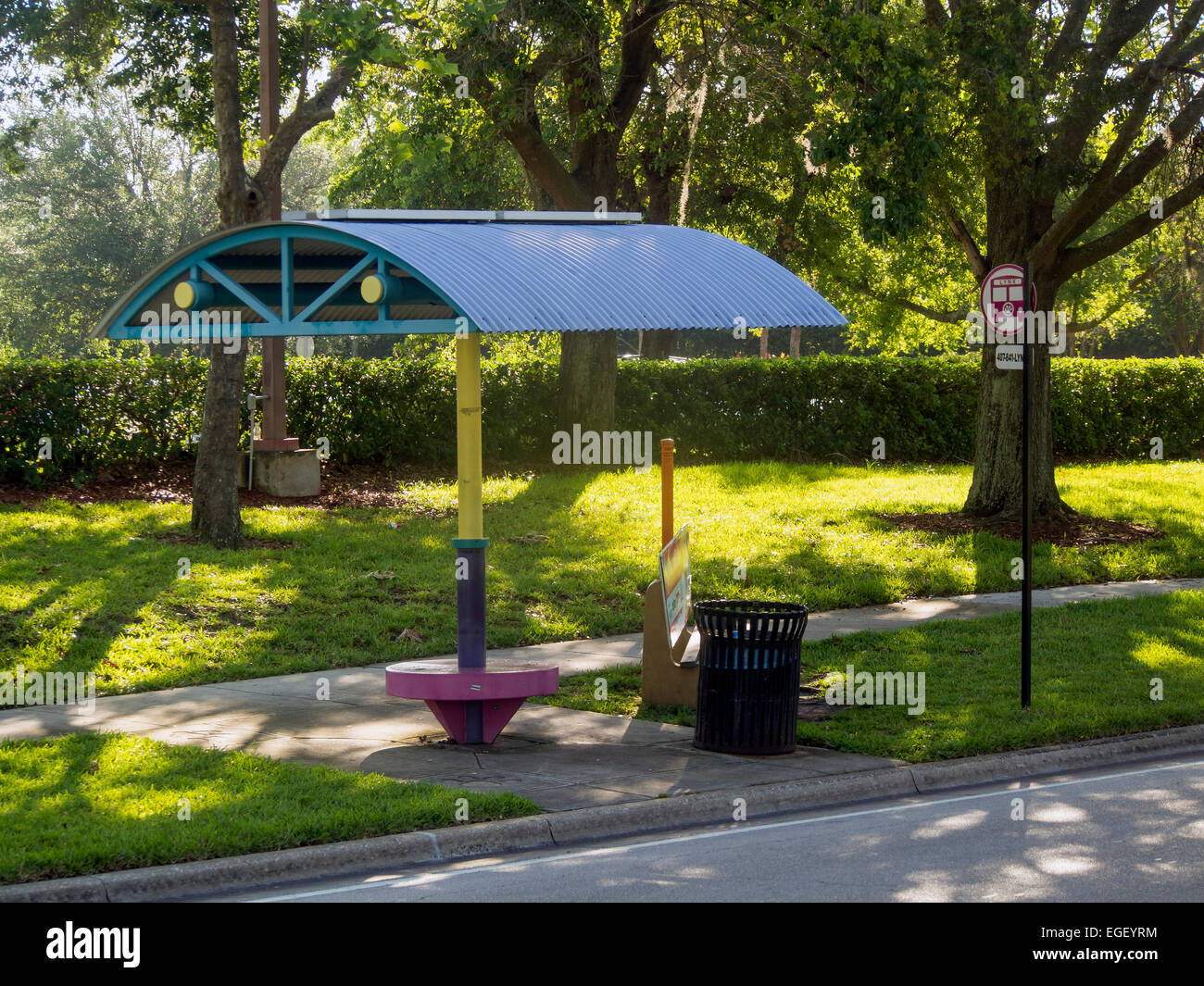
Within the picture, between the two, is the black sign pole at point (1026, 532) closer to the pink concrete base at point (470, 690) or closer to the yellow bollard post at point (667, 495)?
the yellow bollard post at point (667, 495)

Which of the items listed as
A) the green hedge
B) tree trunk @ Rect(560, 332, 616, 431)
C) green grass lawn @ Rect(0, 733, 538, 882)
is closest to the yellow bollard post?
green grass lawn @ Rect(0, 733, 538, 882)

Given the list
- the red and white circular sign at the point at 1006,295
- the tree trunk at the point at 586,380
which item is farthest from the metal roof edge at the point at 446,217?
the tree trunk at the point at 586,380

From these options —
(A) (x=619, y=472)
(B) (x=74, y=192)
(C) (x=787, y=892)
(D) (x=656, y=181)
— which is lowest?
(C) (x=787, y=892)

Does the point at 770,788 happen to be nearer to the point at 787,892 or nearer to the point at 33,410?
the point at 787,892

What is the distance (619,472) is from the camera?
21250 mm

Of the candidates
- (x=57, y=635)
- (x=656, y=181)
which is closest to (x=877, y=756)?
(x=57, y=635)

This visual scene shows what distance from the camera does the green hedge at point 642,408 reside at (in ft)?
57.3

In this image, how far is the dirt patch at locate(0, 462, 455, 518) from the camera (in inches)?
656

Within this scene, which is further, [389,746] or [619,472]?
[619,472]

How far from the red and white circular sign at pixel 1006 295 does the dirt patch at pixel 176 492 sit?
8871 mm

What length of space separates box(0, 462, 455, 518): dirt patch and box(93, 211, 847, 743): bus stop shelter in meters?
7.27

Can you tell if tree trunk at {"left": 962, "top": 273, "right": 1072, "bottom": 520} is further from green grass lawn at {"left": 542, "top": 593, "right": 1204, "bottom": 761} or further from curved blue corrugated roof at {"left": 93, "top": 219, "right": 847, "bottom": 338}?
curved blue corrugated roof at {"left": 93, "top": 219, "right": 847, "bottom": 338}

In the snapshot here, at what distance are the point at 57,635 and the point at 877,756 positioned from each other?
6.57 metres
